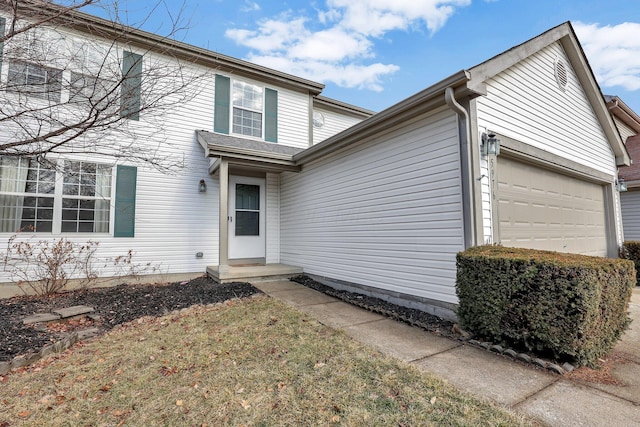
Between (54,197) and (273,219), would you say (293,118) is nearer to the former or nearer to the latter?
(273,219)

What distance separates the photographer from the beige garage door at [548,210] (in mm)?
4750

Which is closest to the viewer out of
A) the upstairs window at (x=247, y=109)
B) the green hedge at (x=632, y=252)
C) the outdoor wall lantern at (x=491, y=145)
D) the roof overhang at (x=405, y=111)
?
the roof overhang at (x=405, y=111)

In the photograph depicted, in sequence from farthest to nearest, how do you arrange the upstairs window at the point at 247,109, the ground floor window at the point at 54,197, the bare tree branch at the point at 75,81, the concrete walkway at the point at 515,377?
the upstairs window at the point at 247,109, the ground floor window at the point at 54,197, the bare tree branch at the point at 75,81, the concrete walkway at the point at 515,377

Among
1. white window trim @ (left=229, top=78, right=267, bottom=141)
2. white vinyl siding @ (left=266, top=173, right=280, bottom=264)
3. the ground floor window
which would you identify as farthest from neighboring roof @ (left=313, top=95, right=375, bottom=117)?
the ground floor window

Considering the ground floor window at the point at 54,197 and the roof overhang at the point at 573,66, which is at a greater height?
the roof overhang at the point at 573,66

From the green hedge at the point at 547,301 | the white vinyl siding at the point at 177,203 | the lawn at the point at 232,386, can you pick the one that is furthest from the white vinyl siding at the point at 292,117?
the green hedge at the point at 547,301

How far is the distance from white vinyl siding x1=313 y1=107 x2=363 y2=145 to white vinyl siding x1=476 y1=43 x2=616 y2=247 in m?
6.10

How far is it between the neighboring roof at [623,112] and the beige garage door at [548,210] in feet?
16.4

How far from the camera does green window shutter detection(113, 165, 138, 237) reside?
667cm

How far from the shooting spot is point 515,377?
8.64ft

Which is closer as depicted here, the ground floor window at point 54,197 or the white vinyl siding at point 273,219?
the ground floor window at point 54,197

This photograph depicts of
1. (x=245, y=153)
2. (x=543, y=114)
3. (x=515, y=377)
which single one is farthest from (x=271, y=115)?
(x=515, y=377)

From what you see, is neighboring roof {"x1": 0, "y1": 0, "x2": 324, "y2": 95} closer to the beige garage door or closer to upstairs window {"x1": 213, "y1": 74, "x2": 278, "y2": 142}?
upstairs window {"x1": 213, "y1": 74, "x2": 278, "y2": 142}

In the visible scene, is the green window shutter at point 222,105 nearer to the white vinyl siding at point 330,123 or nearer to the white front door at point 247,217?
the white front door at point 247,217
